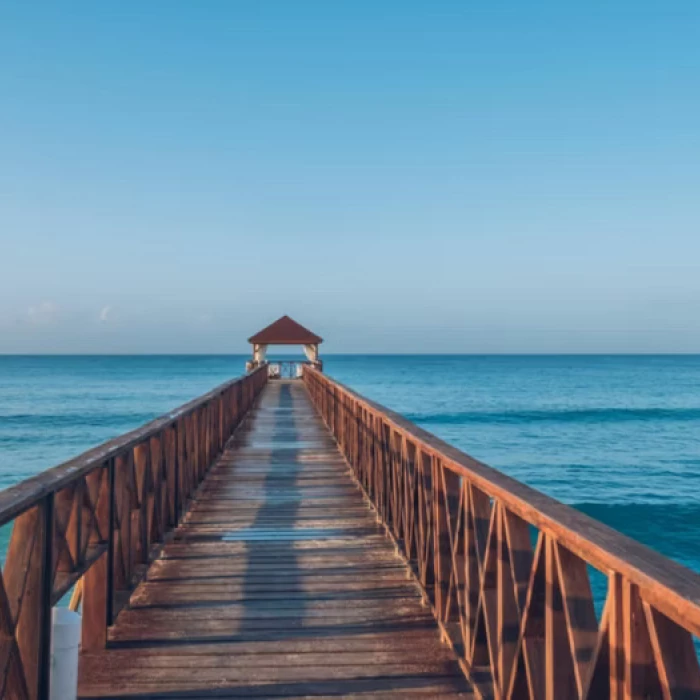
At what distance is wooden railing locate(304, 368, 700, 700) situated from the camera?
1444mm

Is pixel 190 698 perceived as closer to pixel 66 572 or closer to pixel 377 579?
pixel 66 572

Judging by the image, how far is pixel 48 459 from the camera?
2419 centimetres

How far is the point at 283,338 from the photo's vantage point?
89.2 feet

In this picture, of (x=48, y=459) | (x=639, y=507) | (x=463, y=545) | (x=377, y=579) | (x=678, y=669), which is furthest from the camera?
(x=48, y=459)

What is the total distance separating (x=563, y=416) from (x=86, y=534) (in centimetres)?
3869

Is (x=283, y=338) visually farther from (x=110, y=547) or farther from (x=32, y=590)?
(x=32, y=590)

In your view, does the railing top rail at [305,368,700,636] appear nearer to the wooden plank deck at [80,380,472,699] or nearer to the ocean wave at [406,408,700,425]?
the wooden plank deck at [80,380,472,699]

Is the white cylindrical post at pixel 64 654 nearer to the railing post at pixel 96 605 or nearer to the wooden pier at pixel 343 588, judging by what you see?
the wooden pier at pixel 343 588

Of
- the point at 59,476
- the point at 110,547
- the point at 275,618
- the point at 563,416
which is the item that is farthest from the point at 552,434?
the point at 59,476

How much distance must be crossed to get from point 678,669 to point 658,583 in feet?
0.63

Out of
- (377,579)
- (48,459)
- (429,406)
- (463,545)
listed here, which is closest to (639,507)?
(377,579)

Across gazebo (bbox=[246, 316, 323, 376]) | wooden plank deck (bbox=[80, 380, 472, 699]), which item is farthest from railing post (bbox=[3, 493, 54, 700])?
gazebo (bbox=[246, 316, 323, 376])

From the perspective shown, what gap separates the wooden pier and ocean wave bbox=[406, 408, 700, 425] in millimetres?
31836

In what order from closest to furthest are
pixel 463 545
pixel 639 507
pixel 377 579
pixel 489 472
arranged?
1. pixel 489 472
2. pixel 463 545
3. pixel 377 579
4. pixel 639 507
